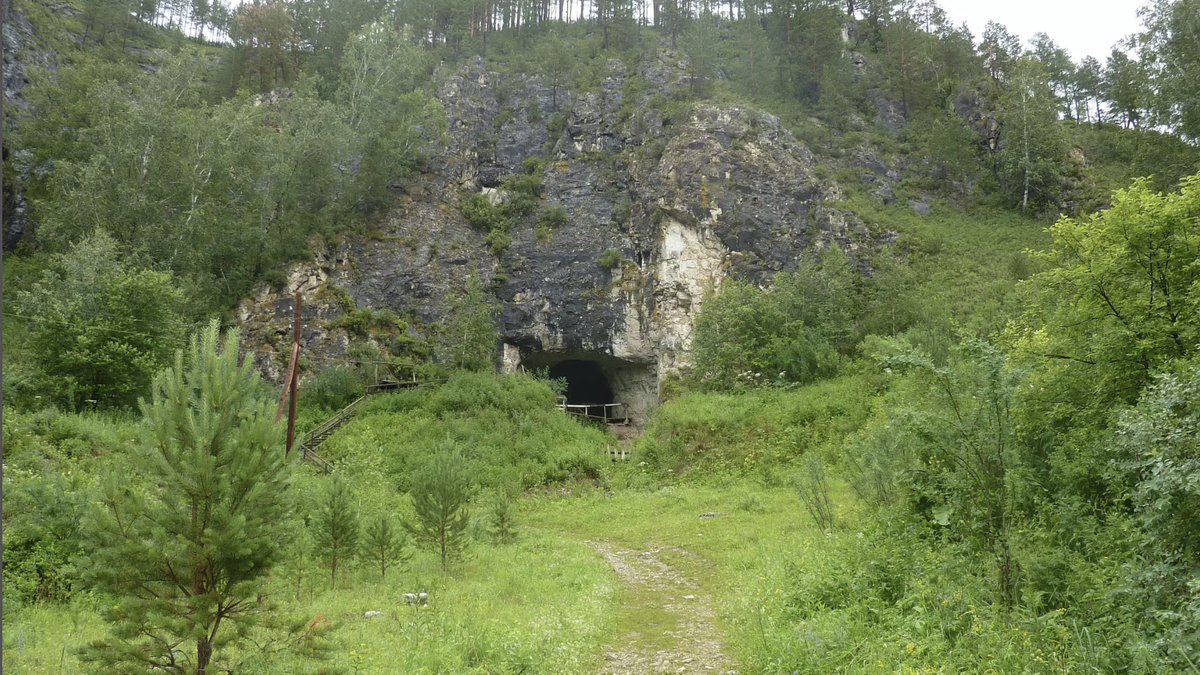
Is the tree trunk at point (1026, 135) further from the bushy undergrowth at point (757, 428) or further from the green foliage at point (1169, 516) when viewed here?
the green foliage at point (1169, 516)

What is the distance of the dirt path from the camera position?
7.33 meters

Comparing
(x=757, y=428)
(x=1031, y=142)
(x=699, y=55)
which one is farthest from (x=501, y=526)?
(x=699, y=55)

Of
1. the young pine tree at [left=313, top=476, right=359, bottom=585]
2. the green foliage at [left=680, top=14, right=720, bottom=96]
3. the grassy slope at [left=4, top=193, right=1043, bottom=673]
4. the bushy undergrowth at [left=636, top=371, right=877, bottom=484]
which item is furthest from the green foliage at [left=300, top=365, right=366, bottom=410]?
the green foliage at [left=680, top=14, right=720, bottom=96]

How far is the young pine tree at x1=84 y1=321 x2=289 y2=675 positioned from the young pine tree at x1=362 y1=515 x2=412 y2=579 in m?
6.32

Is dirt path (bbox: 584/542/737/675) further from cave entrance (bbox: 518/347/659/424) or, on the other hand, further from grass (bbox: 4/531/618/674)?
cave entrance (bbox: 518/347/659/424)

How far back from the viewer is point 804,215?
34.8m

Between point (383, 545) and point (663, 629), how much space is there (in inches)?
229

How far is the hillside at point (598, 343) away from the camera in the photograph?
19.1 ft

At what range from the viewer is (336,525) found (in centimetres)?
1166

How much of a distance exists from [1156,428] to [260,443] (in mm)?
7761

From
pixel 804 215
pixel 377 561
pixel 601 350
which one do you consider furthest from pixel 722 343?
pixel 377 561

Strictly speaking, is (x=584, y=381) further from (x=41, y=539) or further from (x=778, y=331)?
(x=41, y=539)

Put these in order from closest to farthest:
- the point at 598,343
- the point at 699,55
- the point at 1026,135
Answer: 1. the point at 598,343
2. the point at 1026,135
3. the point at 699,55

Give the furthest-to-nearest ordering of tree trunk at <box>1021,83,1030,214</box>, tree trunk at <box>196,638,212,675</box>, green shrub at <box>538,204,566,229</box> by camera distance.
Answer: green shrub at <box>538,204,566,229</box> < tree trunk at <box>1021,83,1030,214</box> < tree trunk at <box>196,638,212,675</box>
